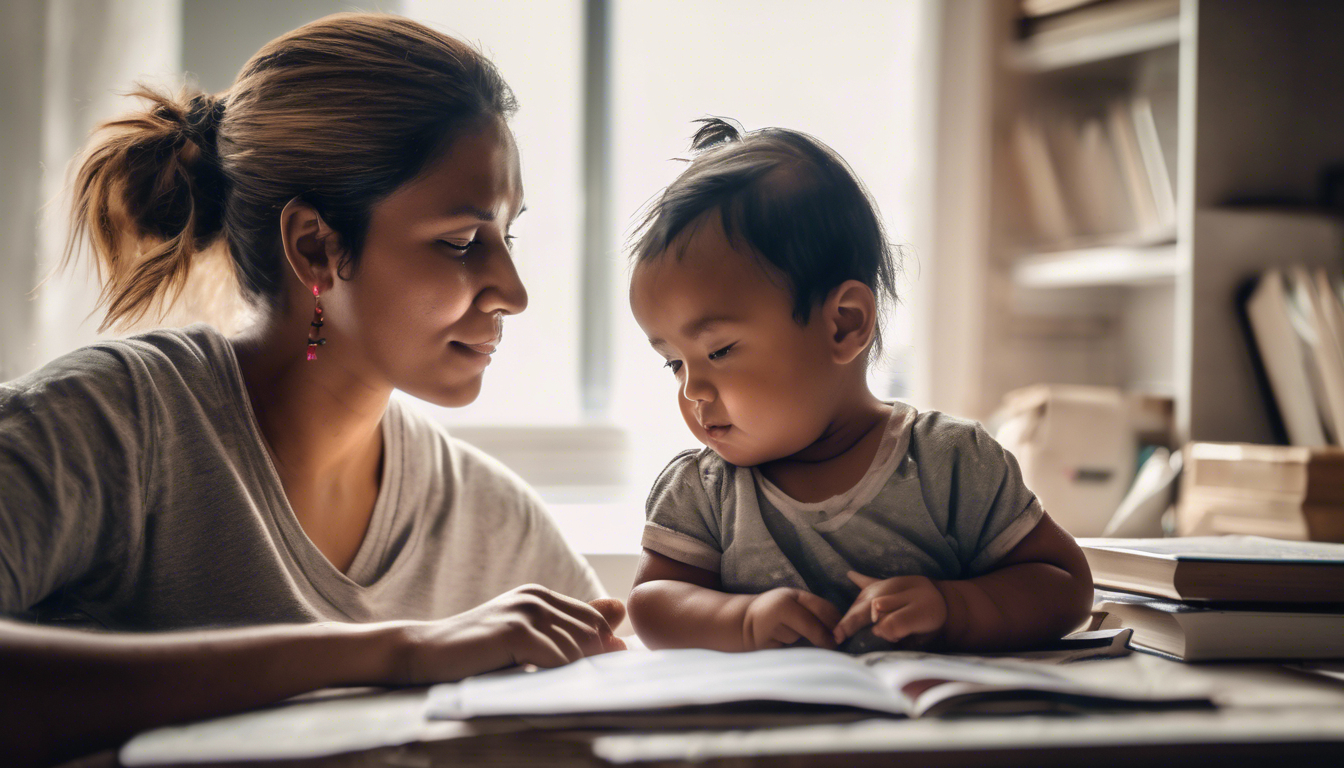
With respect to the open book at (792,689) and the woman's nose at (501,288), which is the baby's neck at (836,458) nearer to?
the open book at (792,689)

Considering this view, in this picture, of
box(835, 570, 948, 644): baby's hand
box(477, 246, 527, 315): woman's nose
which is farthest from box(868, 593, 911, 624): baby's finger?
box(477, 246, 527, 315): woman's nose

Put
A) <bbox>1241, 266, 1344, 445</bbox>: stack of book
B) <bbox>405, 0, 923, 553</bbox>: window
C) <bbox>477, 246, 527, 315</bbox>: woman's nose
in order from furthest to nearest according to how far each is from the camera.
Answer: <bbox>405, 0, 923, 553</bbox>: window → <bbox>1241, 266, 1344, 445</bbox>: stack of book → <bbox>477, 246, 527, 315</bbox>: woman's nose

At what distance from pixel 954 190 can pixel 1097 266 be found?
1.32 feet

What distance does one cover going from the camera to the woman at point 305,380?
745 mm

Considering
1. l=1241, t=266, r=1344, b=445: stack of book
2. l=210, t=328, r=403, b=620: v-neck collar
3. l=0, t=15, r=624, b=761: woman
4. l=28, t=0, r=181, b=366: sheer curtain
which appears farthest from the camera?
l=28, t=0, r=181, b=366: sheer curtain

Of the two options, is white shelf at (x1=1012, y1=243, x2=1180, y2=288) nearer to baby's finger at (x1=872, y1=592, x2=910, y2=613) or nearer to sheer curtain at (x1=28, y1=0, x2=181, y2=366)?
baby's finger at (x1=872, y1=592, x2=910, y2=613)

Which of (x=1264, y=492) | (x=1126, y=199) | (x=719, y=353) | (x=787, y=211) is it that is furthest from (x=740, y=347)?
(x=1126, y=199)

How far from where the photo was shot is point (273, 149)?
97cm

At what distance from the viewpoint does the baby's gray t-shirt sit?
0.76 metres

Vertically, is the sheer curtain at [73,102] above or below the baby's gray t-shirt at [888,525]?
above

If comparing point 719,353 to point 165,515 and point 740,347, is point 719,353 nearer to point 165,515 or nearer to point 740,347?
point 740,347

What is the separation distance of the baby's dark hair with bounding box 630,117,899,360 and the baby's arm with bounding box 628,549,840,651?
26 centimetres

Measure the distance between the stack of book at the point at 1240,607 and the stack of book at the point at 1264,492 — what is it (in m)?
0.58

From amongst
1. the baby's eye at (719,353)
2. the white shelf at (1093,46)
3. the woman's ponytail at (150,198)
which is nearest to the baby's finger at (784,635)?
the baby's eye at (719,353)
